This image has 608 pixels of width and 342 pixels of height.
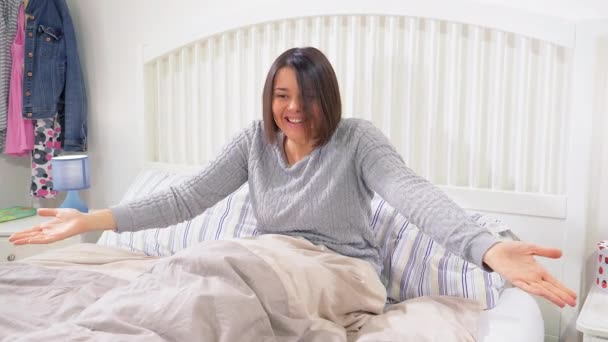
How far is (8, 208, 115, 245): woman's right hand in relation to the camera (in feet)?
4.91

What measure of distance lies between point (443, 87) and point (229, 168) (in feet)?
2.28

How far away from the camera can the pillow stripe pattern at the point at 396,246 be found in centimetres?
143

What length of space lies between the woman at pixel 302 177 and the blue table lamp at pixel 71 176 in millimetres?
728

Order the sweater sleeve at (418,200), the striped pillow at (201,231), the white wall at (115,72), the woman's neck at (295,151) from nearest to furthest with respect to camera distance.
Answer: the sweater sleeve at (418,200), the woman's neck at (295,151), the striped pillow at (201,231), the white wall at (115,72)

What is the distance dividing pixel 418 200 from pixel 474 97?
63cm

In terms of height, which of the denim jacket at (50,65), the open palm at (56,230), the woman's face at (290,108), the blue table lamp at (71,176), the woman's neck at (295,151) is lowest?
the open palm at (56,230)

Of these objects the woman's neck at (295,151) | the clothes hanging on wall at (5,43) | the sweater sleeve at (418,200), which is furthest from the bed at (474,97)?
the clothes hanging on wall at (5,43)

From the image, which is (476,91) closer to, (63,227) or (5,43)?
(63,227)

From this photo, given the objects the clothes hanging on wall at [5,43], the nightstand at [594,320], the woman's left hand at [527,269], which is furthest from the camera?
the clothes hanging on wall at [5,43]

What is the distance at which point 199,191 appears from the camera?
1.62m

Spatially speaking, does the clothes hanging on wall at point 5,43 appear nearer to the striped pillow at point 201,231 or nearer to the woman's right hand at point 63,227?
the striped pillow at point 201,231

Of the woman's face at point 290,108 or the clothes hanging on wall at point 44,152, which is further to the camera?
the clothes hanging on wall at point 44,152

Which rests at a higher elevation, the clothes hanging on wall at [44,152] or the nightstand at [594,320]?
the clothes hanging on wall at [44,152]

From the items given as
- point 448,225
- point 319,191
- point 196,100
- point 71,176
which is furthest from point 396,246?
point 71,176
